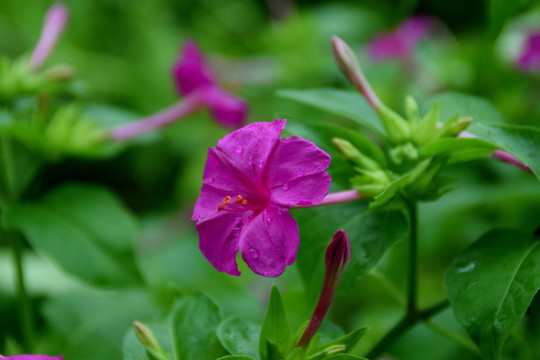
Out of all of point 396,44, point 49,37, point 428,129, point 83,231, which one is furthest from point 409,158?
point 396,44

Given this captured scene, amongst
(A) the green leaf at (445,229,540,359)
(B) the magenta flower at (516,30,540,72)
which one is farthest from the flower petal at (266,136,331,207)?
(B) the magenta flower at (516,30,540,72)

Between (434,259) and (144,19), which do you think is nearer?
(434,259)

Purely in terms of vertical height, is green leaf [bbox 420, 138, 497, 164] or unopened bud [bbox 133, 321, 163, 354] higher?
green leaf [bbox 420, 138, 497, 164]

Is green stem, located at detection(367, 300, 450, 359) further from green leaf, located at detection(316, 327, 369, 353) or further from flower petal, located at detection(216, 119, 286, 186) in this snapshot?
flower petal, located at detection(216, 119, 286, 186)

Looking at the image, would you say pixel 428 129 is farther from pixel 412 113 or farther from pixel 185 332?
pixel 185 332

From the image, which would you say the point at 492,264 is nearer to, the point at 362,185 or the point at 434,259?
the point at 362,185

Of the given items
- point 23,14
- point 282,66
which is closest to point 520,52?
point 282,66
